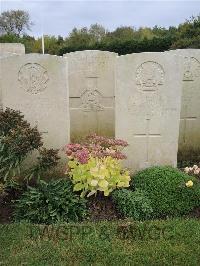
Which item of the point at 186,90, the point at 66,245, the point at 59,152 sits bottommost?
the point at 66,245

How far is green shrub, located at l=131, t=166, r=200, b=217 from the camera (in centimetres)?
549

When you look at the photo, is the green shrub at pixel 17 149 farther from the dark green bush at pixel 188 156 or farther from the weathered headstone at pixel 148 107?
the dark green bush at pixel 188 156

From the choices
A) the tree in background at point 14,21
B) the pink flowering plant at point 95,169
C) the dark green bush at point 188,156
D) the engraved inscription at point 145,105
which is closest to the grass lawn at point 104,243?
the pink flowering plant at point 95,169

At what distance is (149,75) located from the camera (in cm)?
617

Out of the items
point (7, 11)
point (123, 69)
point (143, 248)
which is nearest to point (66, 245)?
point (143, 248)

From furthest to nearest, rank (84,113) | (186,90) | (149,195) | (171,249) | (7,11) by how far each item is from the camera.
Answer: (7,11)
(84,113)
(186,90)
(149,195)
(171,249)

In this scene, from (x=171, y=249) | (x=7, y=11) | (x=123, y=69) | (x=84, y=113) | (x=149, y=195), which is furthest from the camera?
(x=7, y=11)

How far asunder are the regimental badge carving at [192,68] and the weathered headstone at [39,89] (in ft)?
8.07

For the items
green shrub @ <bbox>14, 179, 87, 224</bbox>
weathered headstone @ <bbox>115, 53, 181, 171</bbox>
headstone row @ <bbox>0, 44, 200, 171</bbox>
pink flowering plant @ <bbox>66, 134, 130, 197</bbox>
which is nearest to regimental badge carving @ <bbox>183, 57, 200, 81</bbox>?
headstone row @ <bbox>0, 44, 200, 171</bbox>

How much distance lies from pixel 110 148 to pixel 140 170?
79 cm

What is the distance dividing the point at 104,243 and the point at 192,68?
13.5 ft

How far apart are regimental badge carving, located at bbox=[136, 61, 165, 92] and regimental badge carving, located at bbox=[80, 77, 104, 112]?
2.41m

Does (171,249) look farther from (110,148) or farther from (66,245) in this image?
(110,148)

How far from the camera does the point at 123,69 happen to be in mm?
6152
